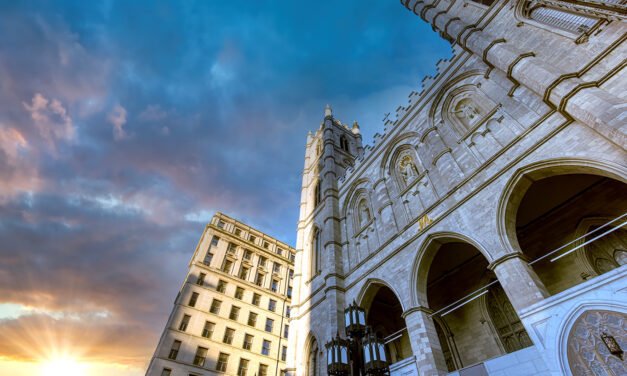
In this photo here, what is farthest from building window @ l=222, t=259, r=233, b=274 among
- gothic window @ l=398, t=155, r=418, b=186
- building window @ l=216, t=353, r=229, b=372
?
gothic window @ l=398, t=155, r=418, b=186

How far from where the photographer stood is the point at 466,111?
12711 millimetres

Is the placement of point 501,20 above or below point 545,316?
above

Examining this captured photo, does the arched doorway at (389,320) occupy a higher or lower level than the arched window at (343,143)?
lower

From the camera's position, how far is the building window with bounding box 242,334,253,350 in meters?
29.5

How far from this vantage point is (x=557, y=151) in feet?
26.7

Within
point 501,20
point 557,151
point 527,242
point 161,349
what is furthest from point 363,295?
point 161,349

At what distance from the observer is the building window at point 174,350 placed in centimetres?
2430

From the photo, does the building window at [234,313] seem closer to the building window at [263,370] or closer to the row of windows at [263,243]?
the building window at [263,370]

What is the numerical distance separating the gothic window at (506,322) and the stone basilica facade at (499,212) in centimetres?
5

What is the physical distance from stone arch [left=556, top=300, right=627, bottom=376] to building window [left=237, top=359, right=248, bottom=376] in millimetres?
28351

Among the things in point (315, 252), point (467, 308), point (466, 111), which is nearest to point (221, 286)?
point (315, 252)

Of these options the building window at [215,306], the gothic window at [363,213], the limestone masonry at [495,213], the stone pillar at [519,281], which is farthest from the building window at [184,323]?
the stone pillar at [519,281]

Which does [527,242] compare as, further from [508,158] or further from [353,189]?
[353,189]

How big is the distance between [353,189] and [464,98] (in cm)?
855
